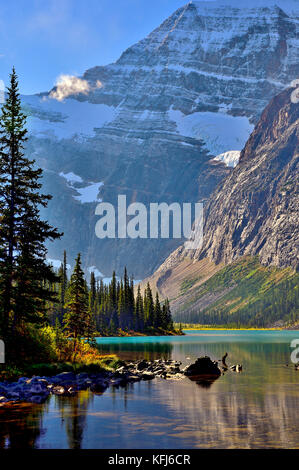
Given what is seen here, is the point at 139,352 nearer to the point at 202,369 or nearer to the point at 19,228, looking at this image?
the point at 202,369

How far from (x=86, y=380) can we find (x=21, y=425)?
17.9 meters

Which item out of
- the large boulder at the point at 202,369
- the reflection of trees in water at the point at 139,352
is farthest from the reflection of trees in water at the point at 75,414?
the reflection of trees in water at the point at 139,352

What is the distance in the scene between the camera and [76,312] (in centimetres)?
6550

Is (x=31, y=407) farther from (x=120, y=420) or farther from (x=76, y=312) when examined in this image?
(x=76, y=312)

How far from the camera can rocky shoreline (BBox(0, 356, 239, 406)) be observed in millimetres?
37000

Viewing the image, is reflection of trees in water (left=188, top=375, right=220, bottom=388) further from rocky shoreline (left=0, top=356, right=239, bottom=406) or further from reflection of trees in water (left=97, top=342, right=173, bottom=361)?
reflection of trees in water (left=97, top=342, right=173, bottom=361)

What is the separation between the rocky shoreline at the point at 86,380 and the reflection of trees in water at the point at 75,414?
1335mm

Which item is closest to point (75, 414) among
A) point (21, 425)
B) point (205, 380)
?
point (21, 425)

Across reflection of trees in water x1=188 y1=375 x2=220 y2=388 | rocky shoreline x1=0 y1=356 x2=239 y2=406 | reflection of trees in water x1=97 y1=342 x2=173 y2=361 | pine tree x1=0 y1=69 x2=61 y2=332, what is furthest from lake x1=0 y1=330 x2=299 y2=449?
reflection of trees in water x1=97 y1=342 x2=173 y2=361

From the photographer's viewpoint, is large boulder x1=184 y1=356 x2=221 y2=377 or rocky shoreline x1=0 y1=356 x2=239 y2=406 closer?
rocky shoreline x1=0 y1=356 x2=239 y2=406

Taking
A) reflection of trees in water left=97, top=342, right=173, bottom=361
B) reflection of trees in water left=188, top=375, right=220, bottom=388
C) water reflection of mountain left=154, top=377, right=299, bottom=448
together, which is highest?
water reflection of mountain left=154, top=377, right=299, bottom=448

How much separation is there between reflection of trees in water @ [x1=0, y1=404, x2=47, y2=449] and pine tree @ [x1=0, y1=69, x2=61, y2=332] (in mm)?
10677
